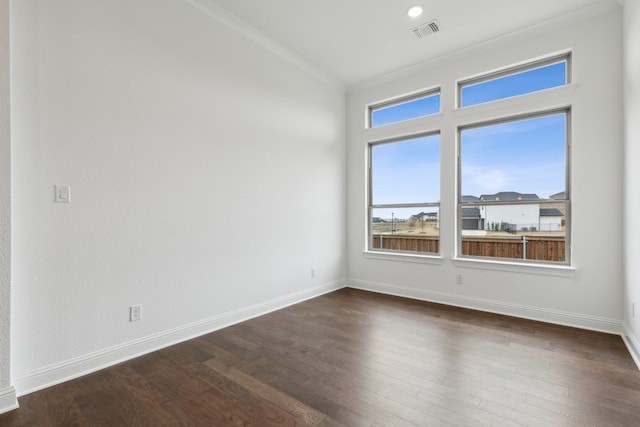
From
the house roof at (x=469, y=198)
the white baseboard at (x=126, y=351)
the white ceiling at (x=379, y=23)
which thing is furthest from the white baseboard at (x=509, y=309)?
the white ceiling at (x=379, y=23)

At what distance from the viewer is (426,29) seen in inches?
131

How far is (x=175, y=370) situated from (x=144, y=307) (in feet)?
2.01

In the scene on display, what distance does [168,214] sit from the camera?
2.71 m

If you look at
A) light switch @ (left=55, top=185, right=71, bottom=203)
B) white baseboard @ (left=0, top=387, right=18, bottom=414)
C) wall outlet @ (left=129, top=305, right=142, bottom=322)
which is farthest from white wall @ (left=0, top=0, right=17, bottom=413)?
wall outlet @ (left=129, top=305, right=142, bottom=322)

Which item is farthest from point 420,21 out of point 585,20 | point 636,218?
point 636,218

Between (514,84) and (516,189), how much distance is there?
1.21m

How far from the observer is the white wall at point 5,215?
1.76 meters

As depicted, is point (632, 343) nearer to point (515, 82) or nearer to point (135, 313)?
point (515, 82)

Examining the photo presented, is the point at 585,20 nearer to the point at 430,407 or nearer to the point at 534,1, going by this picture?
the point at 534,1

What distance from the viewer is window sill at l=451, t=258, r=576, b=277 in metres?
3.18

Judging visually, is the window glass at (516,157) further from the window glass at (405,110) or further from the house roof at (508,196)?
the window glass at (405,110)

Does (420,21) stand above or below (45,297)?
above

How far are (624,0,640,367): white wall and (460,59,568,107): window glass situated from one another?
0.57 metres

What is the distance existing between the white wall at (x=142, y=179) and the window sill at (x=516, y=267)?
2.12 metres
